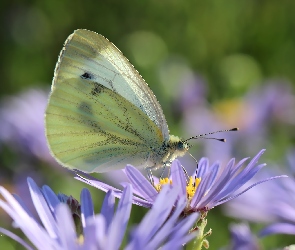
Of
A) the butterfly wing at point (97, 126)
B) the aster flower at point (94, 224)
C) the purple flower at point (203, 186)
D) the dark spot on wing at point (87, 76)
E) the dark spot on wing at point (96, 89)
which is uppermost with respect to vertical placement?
the dark spot on wing at point (87, 76)

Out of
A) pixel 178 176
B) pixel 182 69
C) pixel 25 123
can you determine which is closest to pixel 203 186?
pixel 178 176

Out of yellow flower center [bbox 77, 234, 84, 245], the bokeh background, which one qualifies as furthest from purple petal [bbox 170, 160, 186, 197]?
the bokeh background

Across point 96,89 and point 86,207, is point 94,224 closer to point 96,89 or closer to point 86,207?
point 86,207

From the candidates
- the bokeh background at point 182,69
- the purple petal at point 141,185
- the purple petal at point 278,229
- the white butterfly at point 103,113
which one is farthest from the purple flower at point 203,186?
the bokeh background at point 182,69

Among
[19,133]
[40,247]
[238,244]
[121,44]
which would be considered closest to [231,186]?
[238,244]

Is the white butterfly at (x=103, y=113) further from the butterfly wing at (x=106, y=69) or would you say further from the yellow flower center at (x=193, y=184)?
the yellow flower center at (x=193, y=184)

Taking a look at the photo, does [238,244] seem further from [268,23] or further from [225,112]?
[268,23]

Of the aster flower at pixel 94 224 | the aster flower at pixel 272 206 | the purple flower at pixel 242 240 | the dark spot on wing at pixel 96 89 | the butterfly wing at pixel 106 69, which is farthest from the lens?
the dark spot on wing at pixel 96 89
